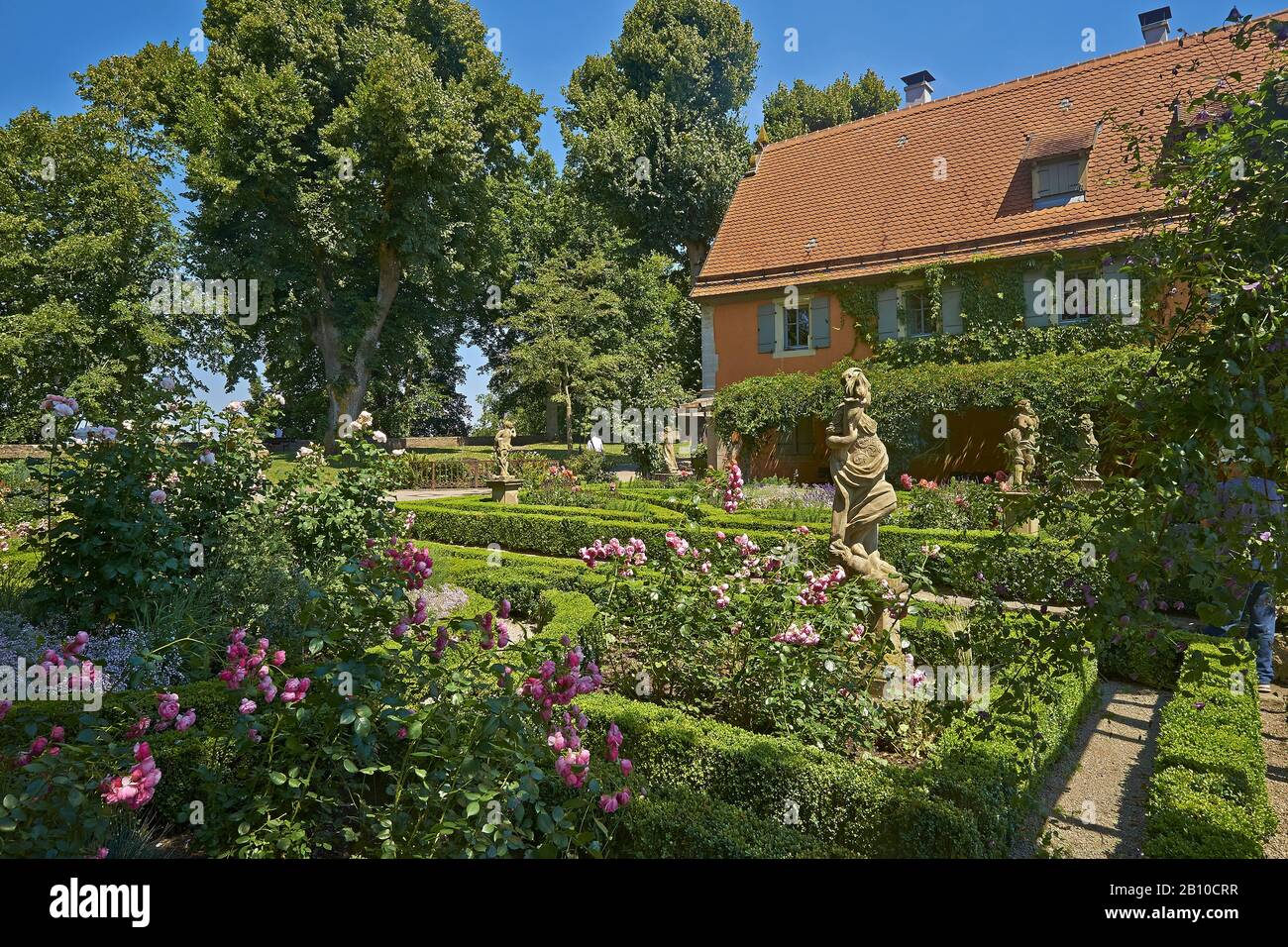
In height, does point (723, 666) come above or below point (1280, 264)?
below

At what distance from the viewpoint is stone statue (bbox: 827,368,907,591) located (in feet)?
20.5

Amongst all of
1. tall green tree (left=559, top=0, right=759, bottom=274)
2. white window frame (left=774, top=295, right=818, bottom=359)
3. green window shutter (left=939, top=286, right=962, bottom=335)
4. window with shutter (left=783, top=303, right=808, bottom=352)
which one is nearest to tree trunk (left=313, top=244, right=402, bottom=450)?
tall green tree (left=559, top=0, right=759, bottom=274)

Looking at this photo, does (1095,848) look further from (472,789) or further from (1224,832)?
(472,789)

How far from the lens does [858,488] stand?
20.7ft

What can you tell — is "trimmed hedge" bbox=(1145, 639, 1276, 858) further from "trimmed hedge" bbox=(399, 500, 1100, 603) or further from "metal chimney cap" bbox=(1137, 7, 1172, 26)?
"metal chimney cap" bbox=(1137, 7, 1172, 26)

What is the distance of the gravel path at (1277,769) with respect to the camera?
14.0 feet

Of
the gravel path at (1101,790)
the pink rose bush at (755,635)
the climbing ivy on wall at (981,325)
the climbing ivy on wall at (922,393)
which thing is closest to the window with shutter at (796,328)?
the climbing ivy on wall at (922,393)

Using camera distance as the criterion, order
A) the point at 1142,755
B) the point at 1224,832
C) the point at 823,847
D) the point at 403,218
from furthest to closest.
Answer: the point at 403,218, the point at 1142,755, the point at 1224,832, the point at 823,847

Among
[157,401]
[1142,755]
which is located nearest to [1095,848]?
[1142,755]

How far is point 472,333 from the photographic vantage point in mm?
43844

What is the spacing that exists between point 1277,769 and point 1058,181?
16672mm

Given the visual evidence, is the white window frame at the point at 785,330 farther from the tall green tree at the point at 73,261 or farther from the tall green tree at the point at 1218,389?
the tall green tree at the point at 73,261
